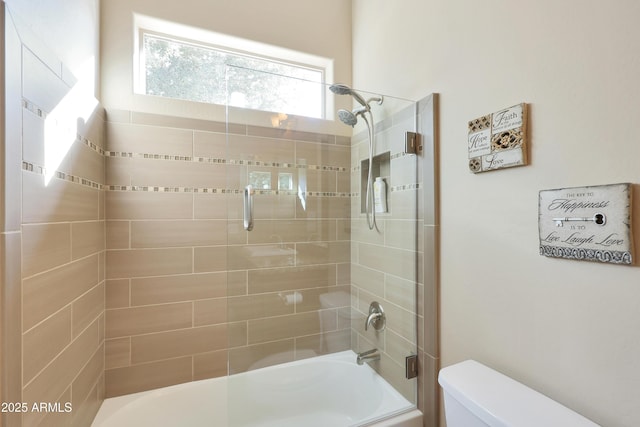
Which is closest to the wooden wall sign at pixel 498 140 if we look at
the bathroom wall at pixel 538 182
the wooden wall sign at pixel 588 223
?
the bathroom wall at pixel 538 182

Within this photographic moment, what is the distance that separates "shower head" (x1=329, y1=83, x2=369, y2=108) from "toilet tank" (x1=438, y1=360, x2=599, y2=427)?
139 centimetres

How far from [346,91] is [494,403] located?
1.48m

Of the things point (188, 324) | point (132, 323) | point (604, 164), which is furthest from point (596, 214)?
point (132, 323)

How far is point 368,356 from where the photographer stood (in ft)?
5.48

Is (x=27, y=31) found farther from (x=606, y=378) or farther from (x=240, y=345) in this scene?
(x=606, y=378)

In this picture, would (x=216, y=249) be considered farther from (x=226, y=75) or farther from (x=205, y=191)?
(x=226, y=75)

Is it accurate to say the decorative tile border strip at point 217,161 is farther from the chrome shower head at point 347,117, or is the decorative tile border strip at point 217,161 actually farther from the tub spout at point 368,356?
the tub spout at point 368,356

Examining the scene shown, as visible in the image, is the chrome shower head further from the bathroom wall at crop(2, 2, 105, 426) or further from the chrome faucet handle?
the bathroom wall at crop(2, 2, 105, 426)

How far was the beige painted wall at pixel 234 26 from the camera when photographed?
156 cm

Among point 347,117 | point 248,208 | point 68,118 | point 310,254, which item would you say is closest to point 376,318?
point 310,254

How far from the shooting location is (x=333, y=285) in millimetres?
1784

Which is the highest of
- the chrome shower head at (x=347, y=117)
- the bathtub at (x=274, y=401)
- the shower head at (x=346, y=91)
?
the shower head at (x=346, y=91)

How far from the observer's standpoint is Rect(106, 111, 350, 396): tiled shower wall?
5.09 feet

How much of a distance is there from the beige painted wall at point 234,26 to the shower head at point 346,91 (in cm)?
55
